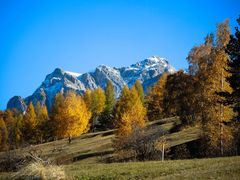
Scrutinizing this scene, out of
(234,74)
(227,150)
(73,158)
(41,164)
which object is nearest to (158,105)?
(73,158)

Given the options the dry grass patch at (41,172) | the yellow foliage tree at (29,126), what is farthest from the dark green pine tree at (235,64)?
the yellow foliage tree at (29,126)

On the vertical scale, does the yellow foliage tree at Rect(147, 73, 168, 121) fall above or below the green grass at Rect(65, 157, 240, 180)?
above

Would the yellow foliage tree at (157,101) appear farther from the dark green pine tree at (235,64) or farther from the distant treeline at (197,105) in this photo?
the dark green pine tree at (235,64)

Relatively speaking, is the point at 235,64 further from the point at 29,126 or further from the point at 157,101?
the point at 29,126

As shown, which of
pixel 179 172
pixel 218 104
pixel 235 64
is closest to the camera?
pixel 179 172

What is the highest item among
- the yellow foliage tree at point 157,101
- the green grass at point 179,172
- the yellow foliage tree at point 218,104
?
the yellow foliage tree at point 157,101

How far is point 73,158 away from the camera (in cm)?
5053

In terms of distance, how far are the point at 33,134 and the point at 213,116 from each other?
221 feet

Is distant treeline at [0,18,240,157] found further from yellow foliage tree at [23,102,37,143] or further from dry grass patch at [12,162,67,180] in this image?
dry grass patch at [12,162,67,180]

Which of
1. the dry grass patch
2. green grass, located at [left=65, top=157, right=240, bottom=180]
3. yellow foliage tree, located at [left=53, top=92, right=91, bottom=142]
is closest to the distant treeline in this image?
yellow foliage tree, located at [left=53, top=92, right=91, bottom=142]

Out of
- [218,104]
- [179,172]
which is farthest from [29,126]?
[179,172]

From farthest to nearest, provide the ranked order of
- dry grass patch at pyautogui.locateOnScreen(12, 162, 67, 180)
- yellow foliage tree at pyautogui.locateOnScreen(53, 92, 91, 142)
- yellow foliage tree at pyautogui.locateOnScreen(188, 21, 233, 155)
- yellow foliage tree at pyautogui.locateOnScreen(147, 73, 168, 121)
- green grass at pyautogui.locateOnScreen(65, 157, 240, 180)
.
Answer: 1. yellow foliage tree at pyautogui.locateOnScreen(147, 73, 168, 121)
2. yellow foliage tree at pyautogui.locateOnScreen(53, 92, 91, 142)
3. yellow foliage tree at pyautogui.locateOnScreen(188, 21, 233, 155)
4. dry grass patch at pyautogui.locateOnScreen(12, 162, 67, 180)
5. green grass at pyautogui.locateOnScreen(65, 157, 240, 180)

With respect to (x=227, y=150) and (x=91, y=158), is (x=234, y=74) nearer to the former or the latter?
(x=227, y=150)

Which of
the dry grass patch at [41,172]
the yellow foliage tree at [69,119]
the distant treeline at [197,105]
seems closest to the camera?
the dry grass patch at [41,172]
